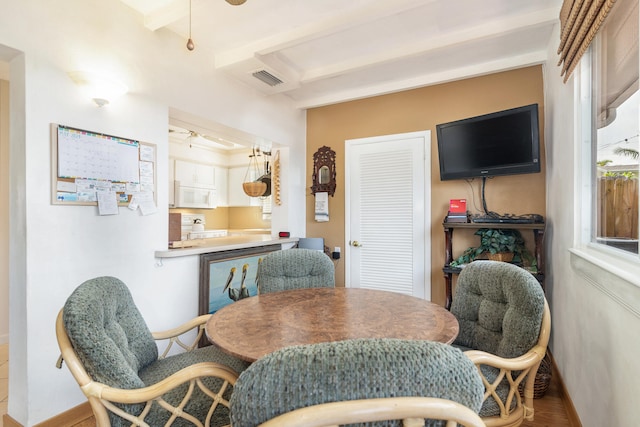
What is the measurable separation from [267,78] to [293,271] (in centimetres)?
192

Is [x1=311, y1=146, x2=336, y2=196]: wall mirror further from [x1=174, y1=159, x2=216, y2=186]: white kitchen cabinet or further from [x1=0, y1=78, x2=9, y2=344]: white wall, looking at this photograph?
[x1=0, y1=78, x2=9, y2=344]: white wall

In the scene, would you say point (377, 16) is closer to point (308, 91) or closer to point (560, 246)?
point (308, 91)

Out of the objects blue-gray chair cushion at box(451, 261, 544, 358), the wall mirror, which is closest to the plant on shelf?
blue-gray chair cushion at box(451, 261, 544, 358)

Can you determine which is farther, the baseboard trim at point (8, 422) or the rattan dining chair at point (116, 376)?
the baseboard trim at point (8, 422)

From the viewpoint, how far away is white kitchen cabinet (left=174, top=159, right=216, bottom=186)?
5.64 m

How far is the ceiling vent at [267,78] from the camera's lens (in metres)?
2.93

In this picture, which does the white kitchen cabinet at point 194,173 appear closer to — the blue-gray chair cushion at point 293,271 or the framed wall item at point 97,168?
the framed wall item at point 97,168

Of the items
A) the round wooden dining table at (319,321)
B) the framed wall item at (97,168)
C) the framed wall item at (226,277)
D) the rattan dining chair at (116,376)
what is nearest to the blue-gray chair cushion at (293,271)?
the round wooden dining table at (319,321)

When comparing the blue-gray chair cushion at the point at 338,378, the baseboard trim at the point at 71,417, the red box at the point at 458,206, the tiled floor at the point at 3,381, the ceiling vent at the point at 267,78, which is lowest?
the tiled floor at the point at 3,381

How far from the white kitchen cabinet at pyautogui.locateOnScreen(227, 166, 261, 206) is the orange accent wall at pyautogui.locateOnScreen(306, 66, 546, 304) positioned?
9.00 ft

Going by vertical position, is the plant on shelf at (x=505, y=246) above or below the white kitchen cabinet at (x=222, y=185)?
below

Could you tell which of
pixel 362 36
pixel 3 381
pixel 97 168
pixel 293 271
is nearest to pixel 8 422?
pixel 3 381

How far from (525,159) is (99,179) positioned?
125 inches

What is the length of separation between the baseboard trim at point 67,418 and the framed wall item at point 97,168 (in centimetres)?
122
